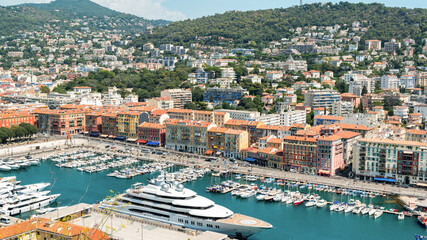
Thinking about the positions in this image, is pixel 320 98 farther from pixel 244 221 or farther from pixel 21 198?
pixel 21 198

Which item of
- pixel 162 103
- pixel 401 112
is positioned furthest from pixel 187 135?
pixel 401 112

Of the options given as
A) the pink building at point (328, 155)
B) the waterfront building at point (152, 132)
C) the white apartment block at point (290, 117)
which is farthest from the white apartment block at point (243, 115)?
the pink building at point (328, 155)

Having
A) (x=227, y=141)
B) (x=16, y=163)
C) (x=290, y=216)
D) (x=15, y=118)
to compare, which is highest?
(x=15, y=118)

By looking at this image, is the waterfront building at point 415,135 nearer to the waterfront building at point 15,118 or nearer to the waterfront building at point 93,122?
the waterfront building at point 93,122

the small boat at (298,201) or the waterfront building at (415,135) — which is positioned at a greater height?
the waterfront building at (415,135)

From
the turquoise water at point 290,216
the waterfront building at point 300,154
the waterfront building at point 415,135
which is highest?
the waterfront building at point 415,135

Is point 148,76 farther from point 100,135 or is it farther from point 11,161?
point 11,161

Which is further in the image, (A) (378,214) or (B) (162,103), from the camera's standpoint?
(B) (162,103)
